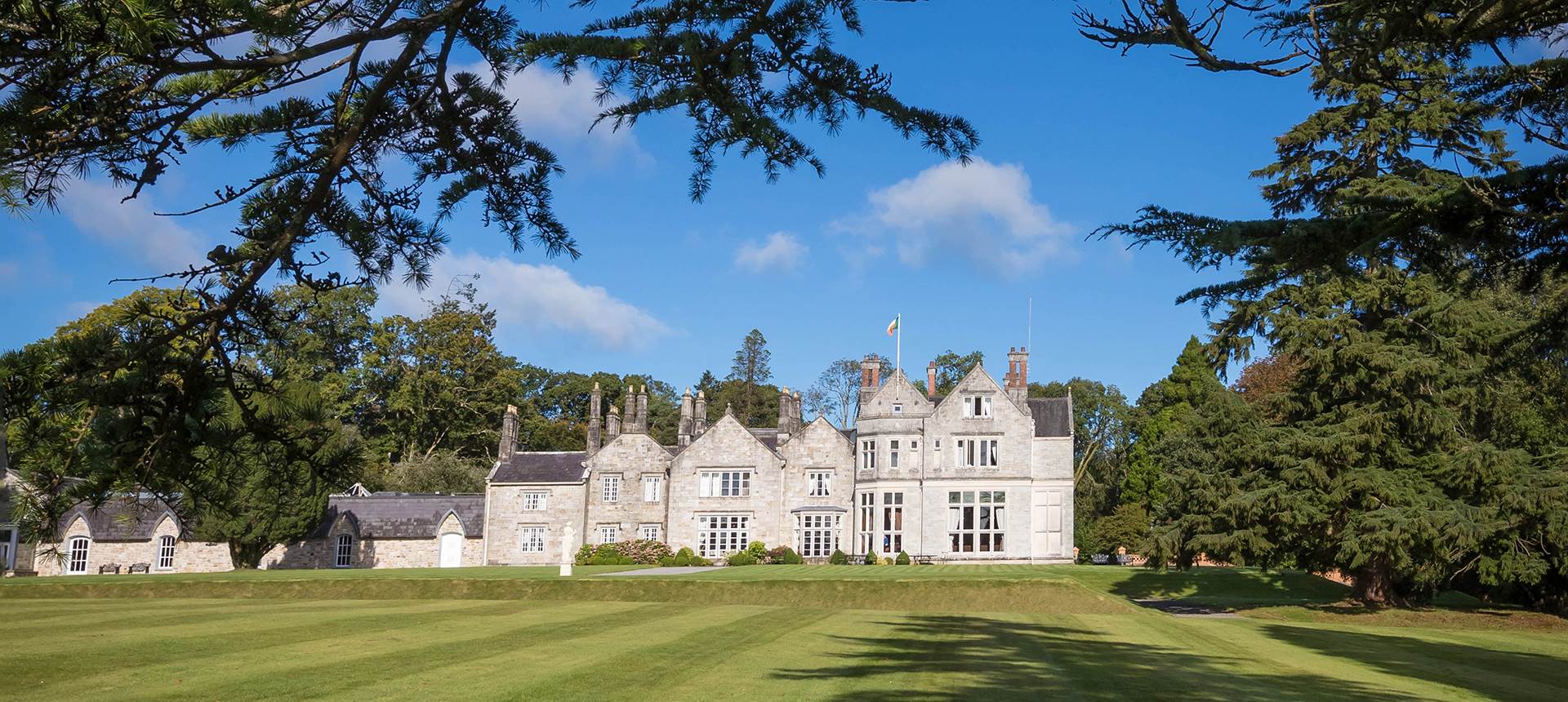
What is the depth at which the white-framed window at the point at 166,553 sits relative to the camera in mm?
40375

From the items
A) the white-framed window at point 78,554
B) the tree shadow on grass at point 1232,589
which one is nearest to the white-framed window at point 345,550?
the white-framed window at point 78,554

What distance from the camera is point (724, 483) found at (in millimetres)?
44812

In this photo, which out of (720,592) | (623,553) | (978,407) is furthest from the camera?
(978,407)

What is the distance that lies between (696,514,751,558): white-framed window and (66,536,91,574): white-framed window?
22589mm

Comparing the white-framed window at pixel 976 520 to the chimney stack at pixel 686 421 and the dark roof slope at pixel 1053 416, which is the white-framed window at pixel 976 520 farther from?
the chimney stack at pixel 686 421

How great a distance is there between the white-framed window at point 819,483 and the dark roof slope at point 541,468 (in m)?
9.74

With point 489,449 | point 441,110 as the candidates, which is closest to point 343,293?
point 489,449

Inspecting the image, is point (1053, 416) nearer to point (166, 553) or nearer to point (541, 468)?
point (541, 468)

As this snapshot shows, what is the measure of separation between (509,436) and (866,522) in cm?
1645

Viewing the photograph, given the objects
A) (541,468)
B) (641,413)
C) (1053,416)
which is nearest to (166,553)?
(541,468)

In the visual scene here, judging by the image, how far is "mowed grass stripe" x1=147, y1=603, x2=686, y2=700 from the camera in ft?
32.7

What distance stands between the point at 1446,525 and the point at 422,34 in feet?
78.5

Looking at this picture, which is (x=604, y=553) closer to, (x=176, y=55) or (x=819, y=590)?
(x=819, y=590)

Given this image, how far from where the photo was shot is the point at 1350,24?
18.9ft
